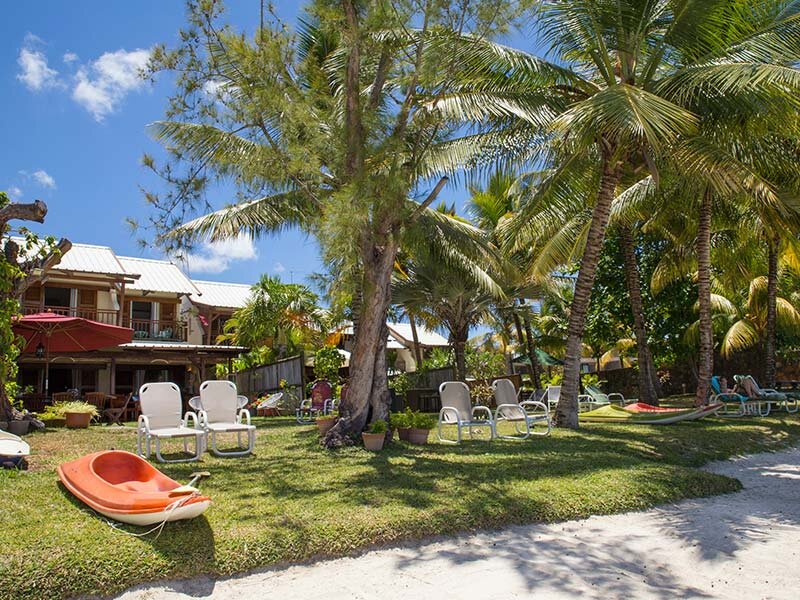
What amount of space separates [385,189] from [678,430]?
7244 millimetres

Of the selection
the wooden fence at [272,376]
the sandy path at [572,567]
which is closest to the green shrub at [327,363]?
the wooden fence at [272,376]

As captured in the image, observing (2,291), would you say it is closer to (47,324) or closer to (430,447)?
(47,324)

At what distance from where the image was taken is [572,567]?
4660mm

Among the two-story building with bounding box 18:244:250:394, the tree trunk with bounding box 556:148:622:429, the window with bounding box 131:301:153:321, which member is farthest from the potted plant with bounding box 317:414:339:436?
the window with bounding box 131:301:153:321

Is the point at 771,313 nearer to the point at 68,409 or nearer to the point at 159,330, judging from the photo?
the point at 68,409

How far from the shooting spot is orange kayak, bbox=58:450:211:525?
14.9ft

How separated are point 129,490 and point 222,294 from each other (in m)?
26.4

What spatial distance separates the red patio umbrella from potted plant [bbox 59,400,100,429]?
58.5 inches

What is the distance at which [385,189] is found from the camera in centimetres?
816

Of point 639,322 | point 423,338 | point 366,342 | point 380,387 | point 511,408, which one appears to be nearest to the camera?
point 366,342

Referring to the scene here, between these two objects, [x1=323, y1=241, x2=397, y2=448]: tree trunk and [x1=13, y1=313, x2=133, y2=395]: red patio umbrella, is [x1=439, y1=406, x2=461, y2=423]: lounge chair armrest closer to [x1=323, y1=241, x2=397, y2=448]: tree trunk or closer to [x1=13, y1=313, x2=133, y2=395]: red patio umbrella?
[x1=323, y1=241, x2=397, y2=448]: tree trunk

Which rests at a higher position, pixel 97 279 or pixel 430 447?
pixel 97 279

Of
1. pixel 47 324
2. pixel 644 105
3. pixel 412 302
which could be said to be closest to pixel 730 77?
pixel 644 105

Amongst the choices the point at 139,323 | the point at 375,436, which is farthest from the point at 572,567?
the point at 139,323
